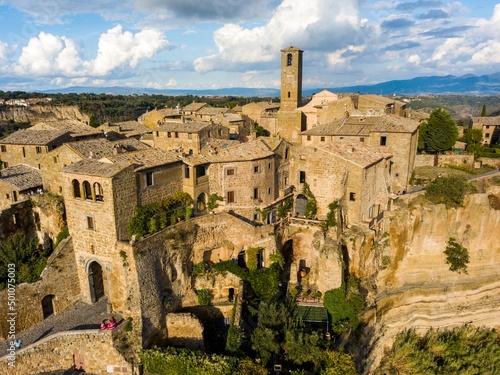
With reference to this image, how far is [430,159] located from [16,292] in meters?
47.8

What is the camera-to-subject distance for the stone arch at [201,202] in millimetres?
33094

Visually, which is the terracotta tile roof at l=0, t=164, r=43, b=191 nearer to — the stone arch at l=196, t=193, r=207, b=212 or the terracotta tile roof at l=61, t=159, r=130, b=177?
the terracotta tile roof at l=61, t=159, r=130, b=177

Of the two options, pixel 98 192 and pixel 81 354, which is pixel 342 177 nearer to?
pixel 98 192

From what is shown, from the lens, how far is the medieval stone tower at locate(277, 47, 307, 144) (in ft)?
180

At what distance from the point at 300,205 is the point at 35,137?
2781 centimetres

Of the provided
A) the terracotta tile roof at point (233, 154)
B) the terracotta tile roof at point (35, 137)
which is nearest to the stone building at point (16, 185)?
the terracotta tile roof at point (35, 137)

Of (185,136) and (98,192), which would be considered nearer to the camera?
(98,192)

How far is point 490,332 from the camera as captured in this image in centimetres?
3797

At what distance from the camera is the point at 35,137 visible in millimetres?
38688

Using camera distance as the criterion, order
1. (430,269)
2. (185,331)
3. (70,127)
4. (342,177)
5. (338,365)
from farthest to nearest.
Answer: (70,127) < (430,269) < (342,177) < (185,331) < (338,365)

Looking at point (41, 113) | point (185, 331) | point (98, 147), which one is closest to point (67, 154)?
point (98, 147)

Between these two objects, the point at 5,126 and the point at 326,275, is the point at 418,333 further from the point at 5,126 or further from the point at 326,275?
the point at 5,126

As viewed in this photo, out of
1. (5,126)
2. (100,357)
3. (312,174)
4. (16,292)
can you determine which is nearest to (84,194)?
(16,292)

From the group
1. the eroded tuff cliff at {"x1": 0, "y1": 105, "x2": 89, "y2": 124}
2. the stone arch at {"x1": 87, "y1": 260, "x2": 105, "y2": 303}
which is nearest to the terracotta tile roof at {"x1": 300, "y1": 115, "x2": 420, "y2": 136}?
the stone arch at {"x1": 87, "y1": 260, "x2": 105, "y2": 303}
